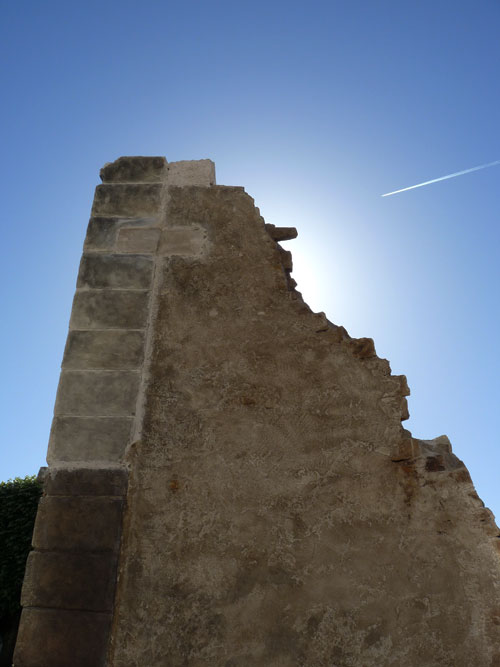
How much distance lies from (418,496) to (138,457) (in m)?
1.33

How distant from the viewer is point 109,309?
2.86 meters

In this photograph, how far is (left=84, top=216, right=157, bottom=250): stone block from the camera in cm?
306

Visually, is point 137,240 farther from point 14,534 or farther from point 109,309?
point 14,534

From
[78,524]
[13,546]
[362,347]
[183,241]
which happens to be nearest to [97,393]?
[78,524]

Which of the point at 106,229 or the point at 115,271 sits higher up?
the point at 106,229

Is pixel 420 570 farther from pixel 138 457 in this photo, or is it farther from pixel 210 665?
pixel 138 457

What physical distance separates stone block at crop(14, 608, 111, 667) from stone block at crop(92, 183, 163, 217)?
2139mm

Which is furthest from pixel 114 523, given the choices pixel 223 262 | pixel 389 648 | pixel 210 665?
pixel 223 262

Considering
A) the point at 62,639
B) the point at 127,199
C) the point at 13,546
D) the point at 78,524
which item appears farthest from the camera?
the point at 13,546

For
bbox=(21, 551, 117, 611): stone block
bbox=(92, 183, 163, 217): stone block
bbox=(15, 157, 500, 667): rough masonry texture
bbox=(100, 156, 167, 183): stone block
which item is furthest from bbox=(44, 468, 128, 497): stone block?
bbox=(100, 156, 167, 183): stone block

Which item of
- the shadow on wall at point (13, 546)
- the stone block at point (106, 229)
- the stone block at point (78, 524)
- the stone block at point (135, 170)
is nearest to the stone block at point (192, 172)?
the stone block at point (135, 170)

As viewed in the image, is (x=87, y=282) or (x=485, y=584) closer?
(x=485, y=584)

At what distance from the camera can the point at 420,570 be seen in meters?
2.27

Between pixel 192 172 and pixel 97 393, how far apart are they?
A: 153 cm
